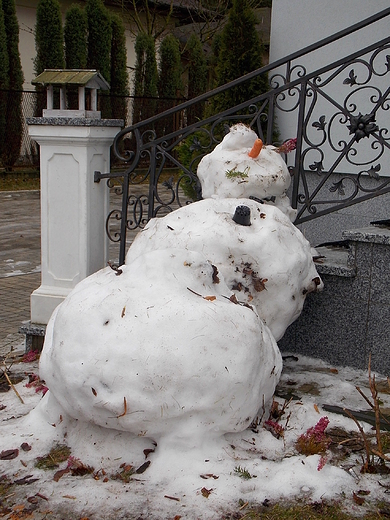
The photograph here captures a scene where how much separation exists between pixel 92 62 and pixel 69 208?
15.9 metres

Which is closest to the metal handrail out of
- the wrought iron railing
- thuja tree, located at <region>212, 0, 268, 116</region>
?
the wrought iron railing

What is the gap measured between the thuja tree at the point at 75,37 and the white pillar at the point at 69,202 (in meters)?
15.1

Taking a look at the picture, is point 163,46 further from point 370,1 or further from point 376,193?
point 376,193

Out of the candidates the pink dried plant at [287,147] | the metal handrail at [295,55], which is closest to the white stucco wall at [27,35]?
the metal handrail at [295,55]

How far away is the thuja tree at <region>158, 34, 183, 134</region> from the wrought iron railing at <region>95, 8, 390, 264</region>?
38.3 ft

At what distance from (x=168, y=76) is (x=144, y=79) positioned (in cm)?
98

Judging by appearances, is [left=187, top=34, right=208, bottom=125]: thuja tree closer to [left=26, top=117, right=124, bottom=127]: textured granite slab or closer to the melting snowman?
[left=26, top=117, right=124, bottom=127]: textured granite slab

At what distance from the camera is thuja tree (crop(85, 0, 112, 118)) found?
63.0ft

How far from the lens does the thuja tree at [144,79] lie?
21.1 meters

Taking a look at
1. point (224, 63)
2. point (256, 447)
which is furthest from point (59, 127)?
point (224, 63)

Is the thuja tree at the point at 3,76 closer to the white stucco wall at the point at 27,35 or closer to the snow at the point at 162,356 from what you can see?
the white stucco wall at the point at 27,35

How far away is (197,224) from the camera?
3732 millimetres

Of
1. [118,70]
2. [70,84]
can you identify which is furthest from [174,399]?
[118,70]

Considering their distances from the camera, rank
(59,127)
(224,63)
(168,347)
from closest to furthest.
→ (168,347) → (59,127) → (224,63)
